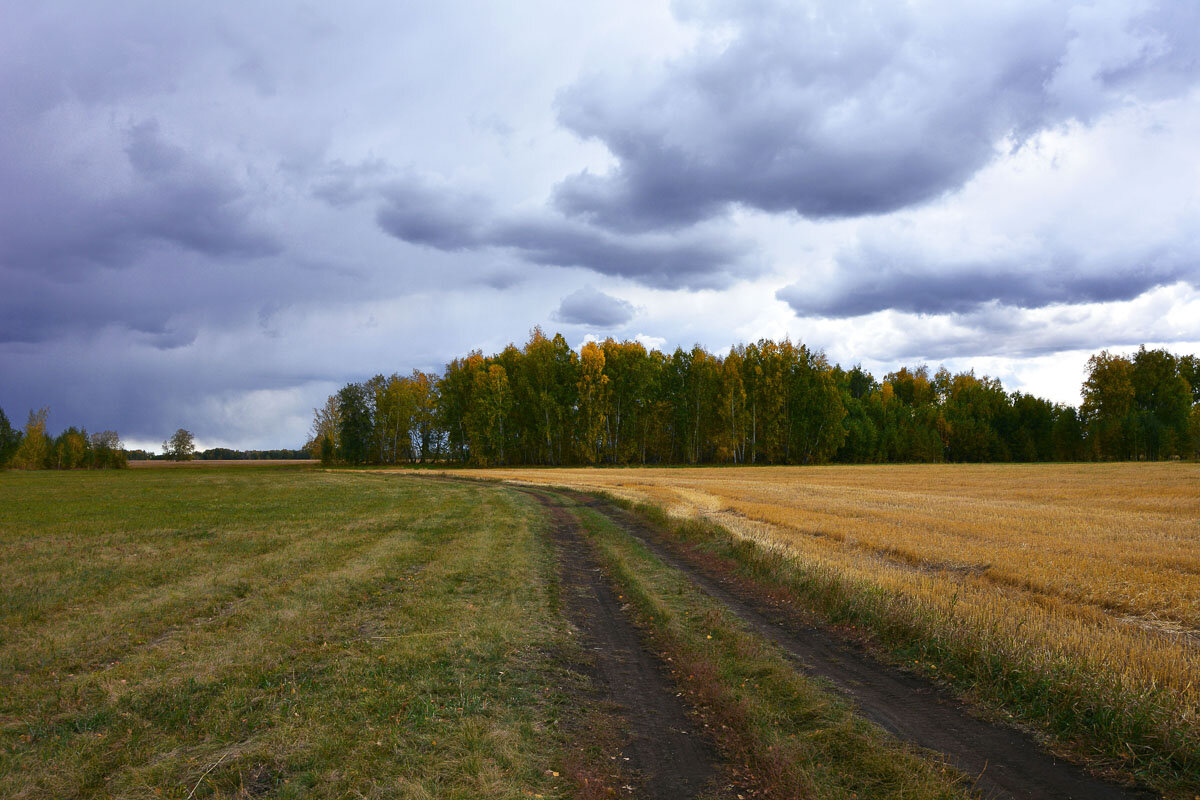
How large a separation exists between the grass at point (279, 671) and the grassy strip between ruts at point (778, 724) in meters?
1.81

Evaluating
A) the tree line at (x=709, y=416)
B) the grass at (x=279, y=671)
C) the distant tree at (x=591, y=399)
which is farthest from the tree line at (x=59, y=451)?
the grass at (x=279, y=671)

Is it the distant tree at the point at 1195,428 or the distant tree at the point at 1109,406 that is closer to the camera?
the distant tree at the point at 1195,428

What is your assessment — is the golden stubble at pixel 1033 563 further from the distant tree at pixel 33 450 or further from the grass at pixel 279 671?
the distant tree at pixel 33 450

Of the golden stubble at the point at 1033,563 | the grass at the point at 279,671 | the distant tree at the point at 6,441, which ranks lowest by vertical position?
the golden stubble at the point at 1033,563

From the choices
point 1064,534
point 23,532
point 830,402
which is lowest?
point 1064,534

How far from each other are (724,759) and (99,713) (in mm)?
6883

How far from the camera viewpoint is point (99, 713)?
6.57m

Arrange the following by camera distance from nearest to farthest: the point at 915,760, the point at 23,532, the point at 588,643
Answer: the point at 915,760
the point at 588,643
the point at 23,532

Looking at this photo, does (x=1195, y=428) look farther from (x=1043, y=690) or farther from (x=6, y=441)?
(x=6, y=441)

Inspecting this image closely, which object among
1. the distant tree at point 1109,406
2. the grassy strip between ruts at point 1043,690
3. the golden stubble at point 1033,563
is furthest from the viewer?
the distant tree at point 1109,406

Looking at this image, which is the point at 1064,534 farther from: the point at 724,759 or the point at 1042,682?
the point at 724,759

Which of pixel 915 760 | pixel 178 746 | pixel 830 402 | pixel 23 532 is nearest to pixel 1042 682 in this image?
pixel 915 760

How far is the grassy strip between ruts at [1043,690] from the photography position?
5750 millimetres

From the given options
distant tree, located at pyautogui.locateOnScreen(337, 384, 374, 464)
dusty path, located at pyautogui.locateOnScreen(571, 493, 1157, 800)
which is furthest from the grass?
distant tree, located at pyautogui.locateOnScreen(337, 384, 374, 464)
